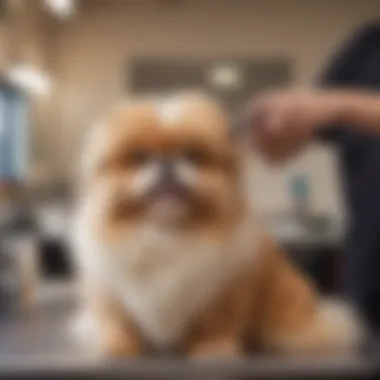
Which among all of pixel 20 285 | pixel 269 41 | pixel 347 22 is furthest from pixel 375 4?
pixel 20 285

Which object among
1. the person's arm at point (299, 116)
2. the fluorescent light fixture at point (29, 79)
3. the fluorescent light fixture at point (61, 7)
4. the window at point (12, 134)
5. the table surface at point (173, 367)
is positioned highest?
the fluorescent light fixture at point (61, 7)

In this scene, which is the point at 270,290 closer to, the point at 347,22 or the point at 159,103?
the point at 159,103

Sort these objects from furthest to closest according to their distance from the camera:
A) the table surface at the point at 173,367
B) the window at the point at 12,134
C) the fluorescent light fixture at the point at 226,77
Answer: the fluorescent light fixture at the point at 226,77 < the window at the point at 12,134 < the table surface at the point at 173,367

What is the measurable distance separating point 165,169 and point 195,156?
0.03 m

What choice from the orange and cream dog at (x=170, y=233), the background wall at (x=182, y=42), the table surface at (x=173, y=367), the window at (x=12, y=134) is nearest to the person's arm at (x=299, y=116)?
the orange and cream dog at (x=170, y=233)

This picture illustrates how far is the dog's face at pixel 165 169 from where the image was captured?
0.62 m

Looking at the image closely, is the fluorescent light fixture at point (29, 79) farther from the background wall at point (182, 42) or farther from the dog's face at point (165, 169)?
the dog's face at point (165, 169)

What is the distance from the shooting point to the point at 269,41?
2.87m

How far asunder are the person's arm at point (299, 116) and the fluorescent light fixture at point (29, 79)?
1.30m

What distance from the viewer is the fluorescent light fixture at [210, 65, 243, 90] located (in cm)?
278

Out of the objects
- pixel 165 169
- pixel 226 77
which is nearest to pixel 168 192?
pixel 165 169

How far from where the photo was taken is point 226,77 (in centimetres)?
282

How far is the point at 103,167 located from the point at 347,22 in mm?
2372

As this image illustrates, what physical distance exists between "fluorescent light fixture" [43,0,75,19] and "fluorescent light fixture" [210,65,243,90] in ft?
1.82
